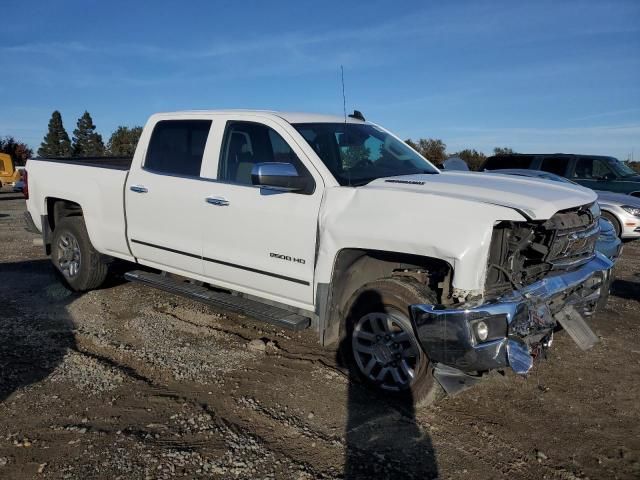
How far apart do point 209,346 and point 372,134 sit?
8.10 feet

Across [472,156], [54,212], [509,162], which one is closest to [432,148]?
[472,156]

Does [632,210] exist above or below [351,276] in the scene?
below

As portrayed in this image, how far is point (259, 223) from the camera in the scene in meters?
4.68

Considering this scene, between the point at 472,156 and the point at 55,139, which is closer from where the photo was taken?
the point at 472,156

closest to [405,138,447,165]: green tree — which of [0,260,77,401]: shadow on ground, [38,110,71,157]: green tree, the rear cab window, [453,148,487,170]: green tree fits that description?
[453,148,487,170]: green tree

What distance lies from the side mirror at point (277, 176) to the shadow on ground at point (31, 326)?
2298 millimetres

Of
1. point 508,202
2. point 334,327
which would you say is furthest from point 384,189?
point 334,327

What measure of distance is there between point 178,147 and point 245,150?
86cm

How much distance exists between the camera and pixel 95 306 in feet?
21.3

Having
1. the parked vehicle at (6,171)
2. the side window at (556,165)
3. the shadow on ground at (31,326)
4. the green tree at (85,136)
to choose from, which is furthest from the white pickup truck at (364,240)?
the green tree at (85,136)

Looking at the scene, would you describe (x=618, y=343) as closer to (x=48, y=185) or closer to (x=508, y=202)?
(x=508, y=202)

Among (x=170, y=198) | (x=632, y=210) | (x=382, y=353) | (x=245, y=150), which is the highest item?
(x=245, y=150)

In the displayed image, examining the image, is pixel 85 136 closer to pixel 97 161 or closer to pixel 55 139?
pixel 55 139

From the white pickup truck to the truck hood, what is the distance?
0.06 ft
